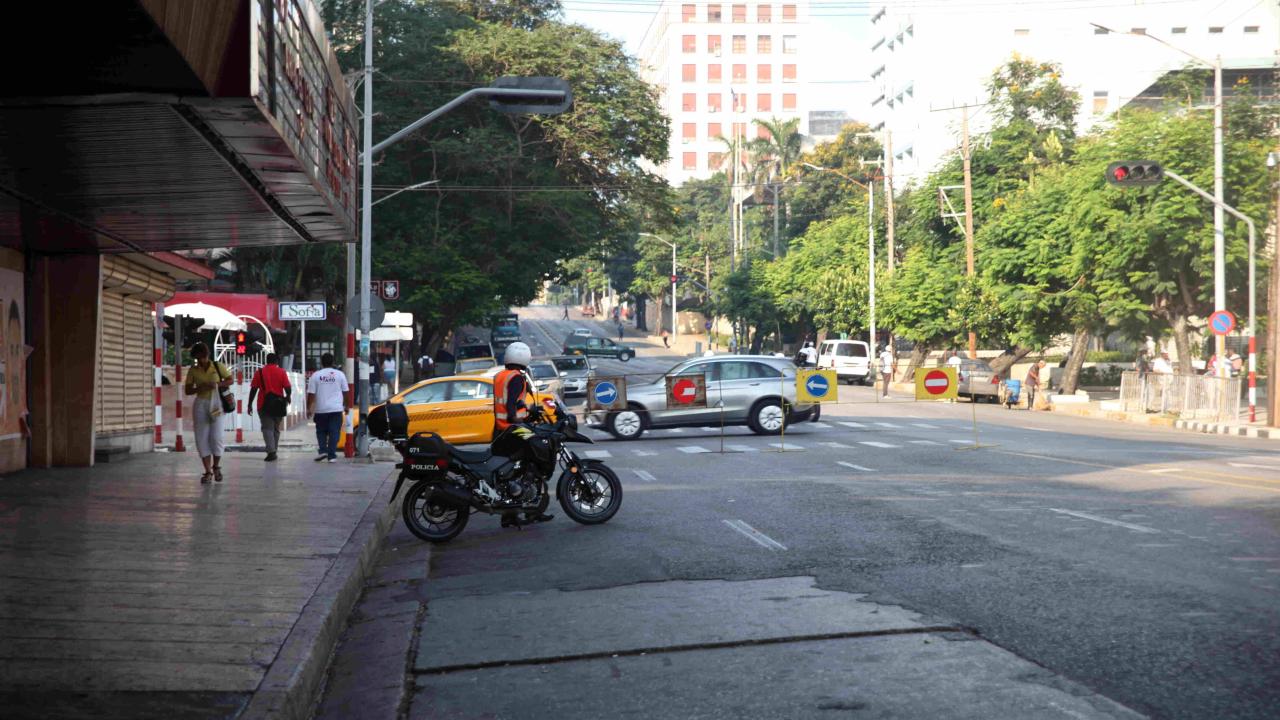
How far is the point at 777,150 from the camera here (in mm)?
98625

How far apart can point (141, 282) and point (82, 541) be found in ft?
36.2

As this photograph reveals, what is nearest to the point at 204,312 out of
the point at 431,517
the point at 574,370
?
the point at 574,370

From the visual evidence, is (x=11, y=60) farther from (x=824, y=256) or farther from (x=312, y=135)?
(x=824, y=256)

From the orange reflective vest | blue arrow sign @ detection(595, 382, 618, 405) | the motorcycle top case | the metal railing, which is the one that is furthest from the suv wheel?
the metal railing

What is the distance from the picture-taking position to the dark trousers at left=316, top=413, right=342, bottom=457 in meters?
20.9

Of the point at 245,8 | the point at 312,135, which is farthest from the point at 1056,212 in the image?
the point at 245,8

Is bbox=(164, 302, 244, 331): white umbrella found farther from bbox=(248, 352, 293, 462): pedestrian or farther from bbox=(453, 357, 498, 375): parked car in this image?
bbox=(248, 352, 293, 462): pedestrian

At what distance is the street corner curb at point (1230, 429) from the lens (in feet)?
100

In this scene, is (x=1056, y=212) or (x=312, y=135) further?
(x=1056, y=212)

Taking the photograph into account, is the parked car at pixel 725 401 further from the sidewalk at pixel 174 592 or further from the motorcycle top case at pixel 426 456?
the motorcycle top case at pixel 426 456

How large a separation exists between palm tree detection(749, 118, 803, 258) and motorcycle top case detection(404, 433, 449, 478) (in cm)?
8460

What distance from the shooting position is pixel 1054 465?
62.2 feet

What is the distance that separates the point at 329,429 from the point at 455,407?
4.47 metres

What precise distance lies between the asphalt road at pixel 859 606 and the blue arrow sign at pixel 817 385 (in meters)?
9.60
